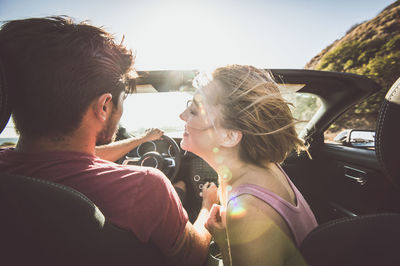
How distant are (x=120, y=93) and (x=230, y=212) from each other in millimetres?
1106

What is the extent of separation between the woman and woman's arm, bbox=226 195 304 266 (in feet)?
0.13

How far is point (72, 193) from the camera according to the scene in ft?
2.41

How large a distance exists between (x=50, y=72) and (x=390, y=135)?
1683 mm

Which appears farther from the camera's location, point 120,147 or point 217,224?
point 120,147

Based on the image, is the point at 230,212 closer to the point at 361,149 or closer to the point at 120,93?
the point at 120,93

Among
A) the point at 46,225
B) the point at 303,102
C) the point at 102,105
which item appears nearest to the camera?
the point at 46,225

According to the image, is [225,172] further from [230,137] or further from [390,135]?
[390,135]

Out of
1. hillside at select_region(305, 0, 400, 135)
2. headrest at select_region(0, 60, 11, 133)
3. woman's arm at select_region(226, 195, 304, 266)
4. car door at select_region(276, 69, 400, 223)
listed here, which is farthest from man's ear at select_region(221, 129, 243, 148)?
hillside at select_region(305, 0, 400, 135)

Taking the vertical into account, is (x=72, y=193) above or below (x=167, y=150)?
above

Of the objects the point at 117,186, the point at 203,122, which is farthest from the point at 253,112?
the point at 117,186

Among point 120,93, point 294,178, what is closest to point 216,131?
point 120,93

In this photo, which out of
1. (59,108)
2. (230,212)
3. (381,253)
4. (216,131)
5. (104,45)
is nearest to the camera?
(381,253)

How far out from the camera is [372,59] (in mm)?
10609

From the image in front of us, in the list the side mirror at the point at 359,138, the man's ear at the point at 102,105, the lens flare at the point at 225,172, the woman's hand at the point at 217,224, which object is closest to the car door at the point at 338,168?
the side mirror at the point at 359,138
